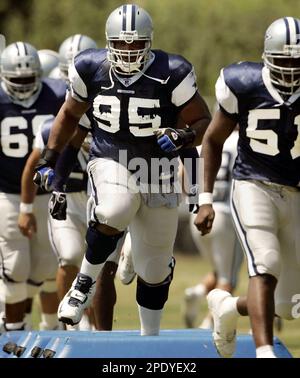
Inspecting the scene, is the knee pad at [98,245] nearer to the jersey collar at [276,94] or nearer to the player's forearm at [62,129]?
the player's forearm at [62,129]

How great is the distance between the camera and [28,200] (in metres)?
9.76

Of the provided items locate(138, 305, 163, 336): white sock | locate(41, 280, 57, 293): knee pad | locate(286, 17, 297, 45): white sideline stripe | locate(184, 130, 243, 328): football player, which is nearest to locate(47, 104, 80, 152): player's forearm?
locate(138, 305, 163, 336): white sock

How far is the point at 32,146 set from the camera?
10172 mm

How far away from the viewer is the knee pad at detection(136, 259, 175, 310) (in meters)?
8.20

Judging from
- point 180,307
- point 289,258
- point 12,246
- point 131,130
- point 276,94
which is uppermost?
point 276,94

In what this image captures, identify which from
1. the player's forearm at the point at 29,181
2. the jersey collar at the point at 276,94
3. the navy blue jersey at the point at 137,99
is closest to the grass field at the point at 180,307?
the player's forearm at the point at 29,181

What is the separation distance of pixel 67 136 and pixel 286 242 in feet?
5.11

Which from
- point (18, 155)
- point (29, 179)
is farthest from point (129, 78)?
point (18, 155)

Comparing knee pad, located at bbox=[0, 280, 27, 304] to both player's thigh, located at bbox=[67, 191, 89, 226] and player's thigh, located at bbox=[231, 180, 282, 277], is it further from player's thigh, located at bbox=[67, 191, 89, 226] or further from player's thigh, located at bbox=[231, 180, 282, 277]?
player's thigh, located at bbox=[231, 180, 282, 277]

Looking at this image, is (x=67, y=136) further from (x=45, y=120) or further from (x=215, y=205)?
(x=215, y=205)

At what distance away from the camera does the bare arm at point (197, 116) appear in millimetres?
7879

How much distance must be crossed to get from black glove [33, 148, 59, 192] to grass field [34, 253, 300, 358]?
5.72 feet

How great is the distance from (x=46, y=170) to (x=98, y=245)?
59cm

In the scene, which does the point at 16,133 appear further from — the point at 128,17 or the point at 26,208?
the point at 128,17
